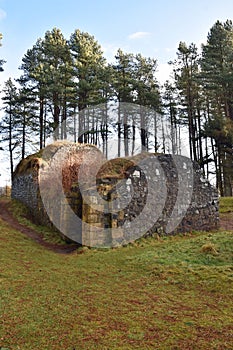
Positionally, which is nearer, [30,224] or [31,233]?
[31,233]

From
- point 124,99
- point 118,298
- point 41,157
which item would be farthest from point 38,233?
point 124,99

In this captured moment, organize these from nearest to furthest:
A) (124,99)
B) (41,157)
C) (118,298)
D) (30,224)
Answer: (118,298)
(30,224)
(41,157)
(124,99)

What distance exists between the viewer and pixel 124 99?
81.1 feet

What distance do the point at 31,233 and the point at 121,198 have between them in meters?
3.81

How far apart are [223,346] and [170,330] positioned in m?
0.64

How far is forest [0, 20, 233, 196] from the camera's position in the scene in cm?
Answer: 2219

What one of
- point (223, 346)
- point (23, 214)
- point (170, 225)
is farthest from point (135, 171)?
point (223, 346)

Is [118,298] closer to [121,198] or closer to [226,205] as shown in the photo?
[121,198]

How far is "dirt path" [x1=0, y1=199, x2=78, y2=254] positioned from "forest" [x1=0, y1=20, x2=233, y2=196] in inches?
459

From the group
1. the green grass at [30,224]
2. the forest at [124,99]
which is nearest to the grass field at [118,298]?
the green grass at [30,224]

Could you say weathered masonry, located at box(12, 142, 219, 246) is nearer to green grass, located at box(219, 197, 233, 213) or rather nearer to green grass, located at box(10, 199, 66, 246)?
green grass, located at box(10, 199, 66, 246)

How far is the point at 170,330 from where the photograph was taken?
3447 millimetres

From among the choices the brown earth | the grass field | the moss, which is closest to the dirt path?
the brown earth

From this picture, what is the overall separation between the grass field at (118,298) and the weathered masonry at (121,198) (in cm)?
119
